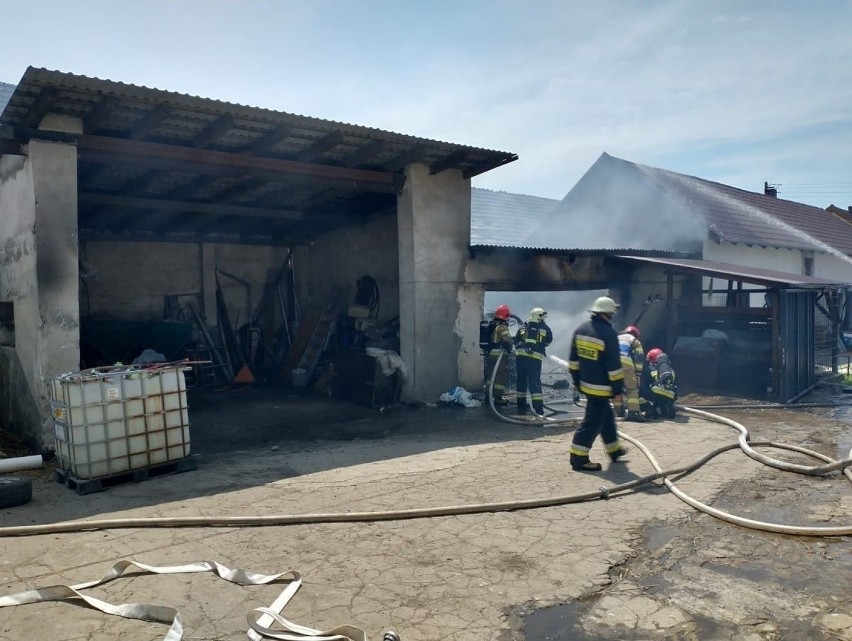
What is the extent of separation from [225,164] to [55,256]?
244cm

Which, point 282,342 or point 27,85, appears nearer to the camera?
point 27,85

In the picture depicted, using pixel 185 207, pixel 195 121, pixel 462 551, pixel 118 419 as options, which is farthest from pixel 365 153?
pixel 462 551

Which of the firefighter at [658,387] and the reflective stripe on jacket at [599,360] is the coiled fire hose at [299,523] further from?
the firefighter at [658,387]

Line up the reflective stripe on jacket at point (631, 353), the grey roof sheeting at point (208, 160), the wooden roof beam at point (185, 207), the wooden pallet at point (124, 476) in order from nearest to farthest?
the wooden pallet at point (124, 476) → the grey roof sheeting at point (208, 160) → the reflective stripe on jacket at point (631, 353) → the wooden roof beam at point (185, 207)

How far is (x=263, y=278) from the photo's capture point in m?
14.4

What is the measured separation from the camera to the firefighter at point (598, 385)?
6.48 metres

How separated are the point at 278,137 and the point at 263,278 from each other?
680 centimetres

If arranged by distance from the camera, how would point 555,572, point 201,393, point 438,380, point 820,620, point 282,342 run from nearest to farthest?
point 820,620, point 555,572, point 438,380, point 201,393, point 282,342

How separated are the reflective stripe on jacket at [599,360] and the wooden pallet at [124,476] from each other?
4338 millimetres

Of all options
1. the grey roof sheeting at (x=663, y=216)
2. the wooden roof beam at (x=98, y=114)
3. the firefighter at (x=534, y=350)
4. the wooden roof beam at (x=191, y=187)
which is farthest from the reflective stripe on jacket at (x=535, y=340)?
the grey roof sheeting at (x=663, y=216)

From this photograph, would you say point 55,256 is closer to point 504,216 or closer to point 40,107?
point 40,107

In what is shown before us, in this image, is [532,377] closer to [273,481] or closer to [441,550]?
[273,481]

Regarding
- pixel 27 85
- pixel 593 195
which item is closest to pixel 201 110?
pixel 27 85

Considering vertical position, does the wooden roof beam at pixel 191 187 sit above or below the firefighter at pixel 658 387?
above
